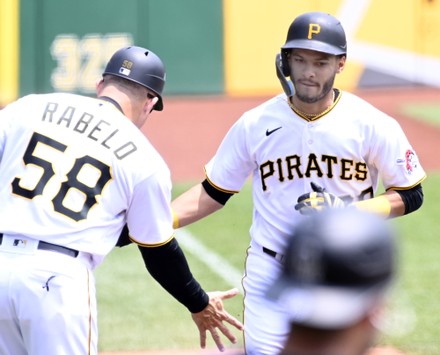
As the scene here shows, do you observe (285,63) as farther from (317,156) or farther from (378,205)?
(378,205)

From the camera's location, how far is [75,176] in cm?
439

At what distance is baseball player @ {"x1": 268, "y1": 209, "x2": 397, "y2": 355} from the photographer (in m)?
2.17

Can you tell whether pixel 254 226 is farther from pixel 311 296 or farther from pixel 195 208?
pixel 311 296

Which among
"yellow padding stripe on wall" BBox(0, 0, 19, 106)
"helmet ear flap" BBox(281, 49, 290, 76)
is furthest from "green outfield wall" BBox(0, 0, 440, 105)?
"helmet ear flap" BBox(281, 49, 290, 76)

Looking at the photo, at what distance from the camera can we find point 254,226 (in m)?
5.41

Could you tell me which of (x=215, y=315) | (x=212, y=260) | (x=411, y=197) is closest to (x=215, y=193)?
(x=215, y=315)

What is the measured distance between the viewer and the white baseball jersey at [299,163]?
5176 millimetres

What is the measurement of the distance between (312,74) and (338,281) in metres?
3.12

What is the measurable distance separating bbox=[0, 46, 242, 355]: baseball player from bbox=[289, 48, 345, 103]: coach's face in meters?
1.02

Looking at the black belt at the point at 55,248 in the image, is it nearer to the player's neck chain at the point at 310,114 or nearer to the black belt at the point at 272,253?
the black belt at the point at 272,253

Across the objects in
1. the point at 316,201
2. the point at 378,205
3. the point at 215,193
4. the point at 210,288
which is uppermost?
the point at 316,201

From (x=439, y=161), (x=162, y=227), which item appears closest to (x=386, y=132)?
(x=162, y=227)

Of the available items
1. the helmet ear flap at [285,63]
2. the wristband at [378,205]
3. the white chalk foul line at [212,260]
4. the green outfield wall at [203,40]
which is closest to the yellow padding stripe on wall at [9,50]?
the green outfield wall at [203,40]

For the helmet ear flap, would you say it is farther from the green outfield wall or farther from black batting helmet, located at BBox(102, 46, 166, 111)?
the green outfield wall
